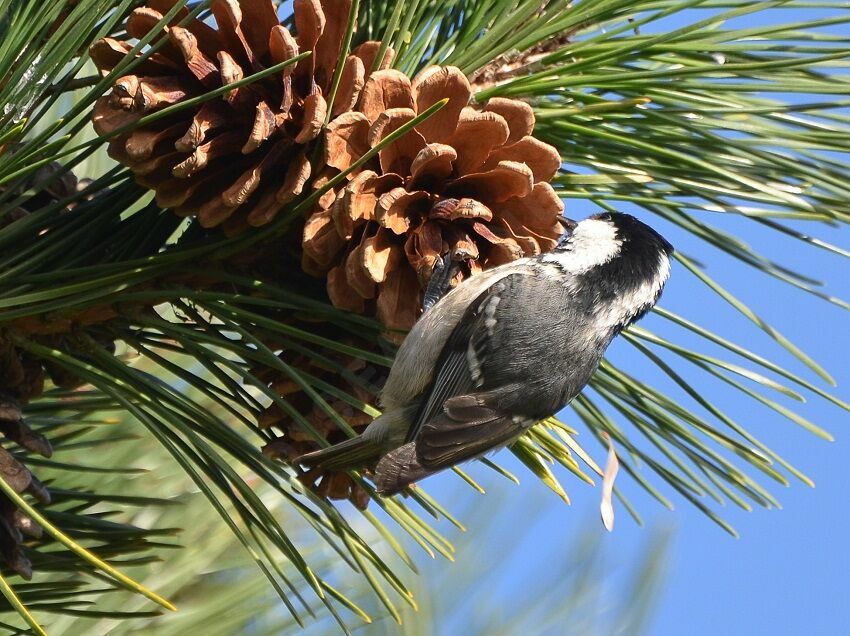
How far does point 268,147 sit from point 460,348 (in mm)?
468

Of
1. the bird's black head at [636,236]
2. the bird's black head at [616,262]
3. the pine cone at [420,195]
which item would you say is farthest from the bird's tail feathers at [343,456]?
the bird's black head at [636,236]

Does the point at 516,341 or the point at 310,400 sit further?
the point at 516,341

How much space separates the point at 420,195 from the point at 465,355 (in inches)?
15.8

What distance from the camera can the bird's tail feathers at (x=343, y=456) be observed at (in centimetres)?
90

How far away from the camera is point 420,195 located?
33.8 inches

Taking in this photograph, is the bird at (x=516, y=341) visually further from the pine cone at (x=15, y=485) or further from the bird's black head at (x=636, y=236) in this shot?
the pine cone at (x=15, y=485)

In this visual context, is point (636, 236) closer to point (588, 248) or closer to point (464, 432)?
point (588, 248)

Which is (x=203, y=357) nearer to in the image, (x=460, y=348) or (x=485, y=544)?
(x=460, y=348)

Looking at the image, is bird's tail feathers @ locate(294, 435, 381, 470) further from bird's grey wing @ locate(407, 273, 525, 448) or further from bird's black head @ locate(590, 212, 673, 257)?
bird's black head @ locate(590, 212, 673, 257)

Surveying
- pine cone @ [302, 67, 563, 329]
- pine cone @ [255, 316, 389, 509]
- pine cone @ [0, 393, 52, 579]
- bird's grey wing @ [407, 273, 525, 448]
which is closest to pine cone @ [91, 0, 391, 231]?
pine cone @ [302, 67, 563, 329]

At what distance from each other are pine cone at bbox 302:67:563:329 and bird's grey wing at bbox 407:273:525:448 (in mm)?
328

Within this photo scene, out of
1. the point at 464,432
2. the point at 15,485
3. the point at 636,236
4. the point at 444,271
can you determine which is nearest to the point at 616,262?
the point at 636,236

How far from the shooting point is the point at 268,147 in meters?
0.84

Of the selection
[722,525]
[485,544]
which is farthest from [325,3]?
[485,544]
